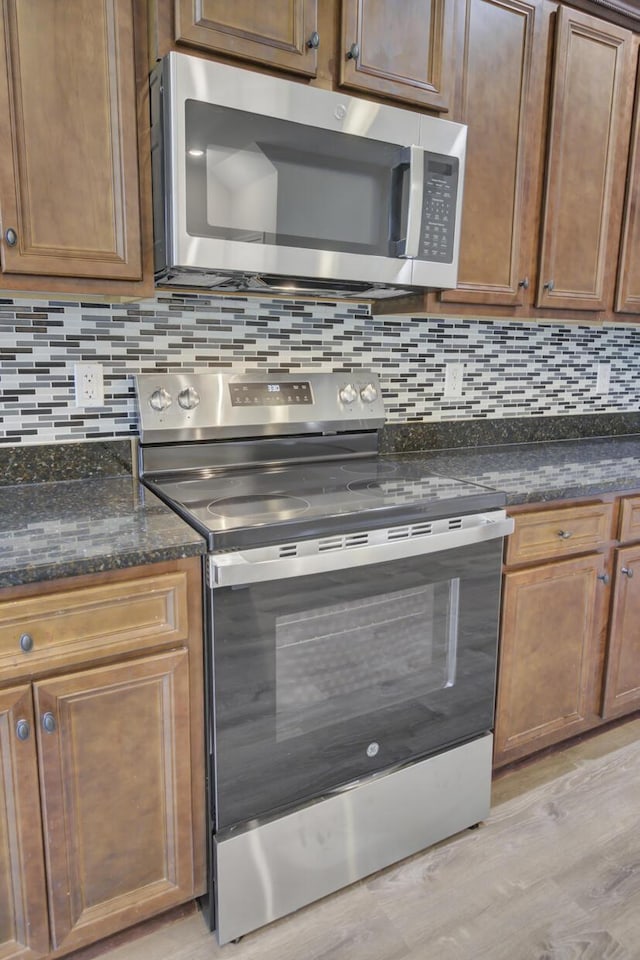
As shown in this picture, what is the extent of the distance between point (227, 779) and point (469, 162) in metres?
1.72

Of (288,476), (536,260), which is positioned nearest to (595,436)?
(536,260)

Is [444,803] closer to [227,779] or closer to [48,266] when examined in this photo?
[227,779]

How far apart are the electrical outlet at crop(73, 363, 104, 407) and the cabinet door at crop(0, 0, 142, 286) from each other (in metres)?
0.34

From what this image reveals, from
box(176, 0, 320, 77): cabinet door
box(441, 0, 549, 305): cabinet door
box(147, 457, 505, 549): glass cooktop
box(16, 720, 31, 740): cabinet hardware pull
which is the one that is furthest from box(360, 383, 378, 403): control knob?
box(16, 720, 31, 740): cabinet hardware pull

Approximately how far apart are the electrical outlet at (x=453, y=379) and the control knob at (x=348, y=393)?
1.45 ft

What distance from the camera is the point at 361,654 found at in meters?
1.48

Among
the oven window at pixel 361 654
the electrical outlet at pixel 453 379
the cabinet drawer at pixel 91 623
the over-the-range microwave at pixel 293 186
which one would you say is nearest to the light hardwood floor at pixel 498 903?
the oven window at pixel 361 654

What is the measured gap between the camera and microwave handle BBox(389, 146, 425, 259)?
1591 mm

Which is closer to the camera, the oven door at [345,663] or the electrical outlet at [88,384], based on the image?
the oven door at [345,663]

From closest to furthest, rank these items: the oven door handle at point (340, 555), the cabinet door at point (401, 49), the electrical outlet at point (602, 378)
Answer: the oven door handle at point (340, 555), the cabinet door at point (401, 49), the electrical outlet at point (602, 378)

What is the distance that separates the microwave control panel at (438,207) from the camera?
164 centimetres

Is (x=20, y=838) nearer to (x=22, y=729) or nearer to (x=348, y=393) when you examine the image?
(x=22, y=729)

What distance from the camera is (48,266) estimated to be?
134 centimetres

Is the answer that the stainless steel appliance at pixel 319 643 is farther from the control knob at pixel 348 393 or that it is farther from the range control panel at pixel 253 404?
the control knob at pixel 348 393
